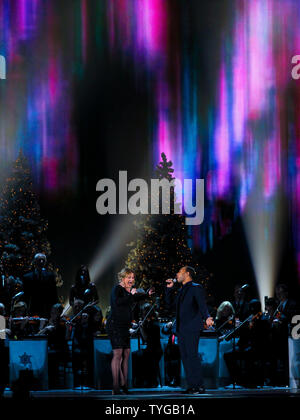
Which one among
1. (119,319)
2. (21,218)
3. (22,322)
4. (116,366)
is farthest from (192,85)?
(116,366)

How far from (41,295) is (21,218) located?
11.7 metres

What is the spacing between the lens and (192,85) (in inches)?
755

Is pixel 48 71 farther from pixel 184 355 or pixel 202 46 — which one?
pixel 184 355

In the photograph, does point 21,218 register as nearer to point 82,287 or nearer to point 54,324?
point 82,287

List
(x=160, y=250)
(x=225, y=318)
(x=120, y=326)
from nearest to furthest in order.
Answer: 1. (x=120, y=326)
2. (x=225, y=318)
3. (x=160, y=250)

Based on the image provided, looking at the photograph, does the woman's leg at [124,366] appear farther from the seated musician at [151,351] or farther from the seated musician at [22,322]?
the seated musician at [22,322]

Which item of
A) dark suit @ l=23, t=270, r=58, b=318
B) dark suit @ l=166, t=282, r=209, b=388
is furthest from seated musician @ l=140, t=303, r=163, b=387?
dark suit @ l=166, t=282, r=209, b=388

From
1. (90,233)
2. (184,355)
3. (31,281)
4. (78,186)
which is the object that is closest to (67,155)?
(78,186)

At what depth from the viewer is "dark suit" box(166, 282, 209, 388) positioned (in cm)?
940

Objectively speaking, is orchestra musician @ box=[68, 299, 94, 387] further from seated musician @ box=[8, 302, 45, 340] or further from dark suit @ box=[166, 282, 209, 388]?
dark suit @ box=[166, 282, 209, 388]

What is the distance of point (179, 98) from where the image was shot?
19484mm

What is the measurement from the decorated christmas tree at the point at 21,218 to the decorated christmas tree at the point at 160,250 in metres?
3.82

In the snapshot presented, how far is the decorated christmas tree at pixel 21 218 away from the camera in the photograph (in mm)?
23500

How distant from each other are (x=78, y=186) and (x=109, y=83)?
3681 millimetres
